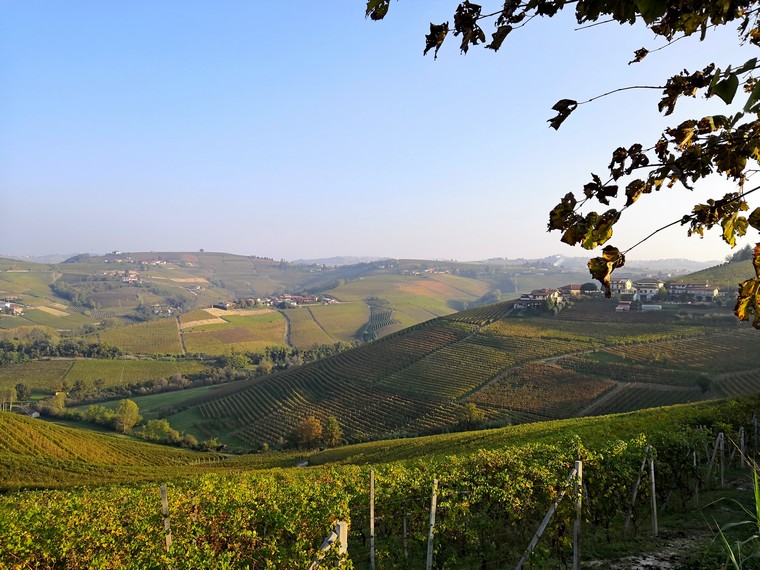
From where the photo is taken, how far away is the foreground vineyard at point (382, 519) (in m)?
6.85

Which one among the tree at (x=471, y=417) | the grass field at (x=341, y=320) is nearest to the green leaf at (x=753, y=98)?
the tree at (x=471, y=417)

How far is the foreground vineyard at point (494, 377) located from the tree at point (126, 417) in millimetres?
7783

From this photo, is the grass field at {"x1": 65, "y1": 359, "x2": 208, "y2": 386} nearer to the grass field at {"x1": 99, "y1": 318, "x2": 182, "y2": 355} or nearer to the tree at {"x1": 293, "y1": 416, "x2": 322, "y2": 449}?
the grass field at {"x1": 99, "y1": 318, "x2": 182, "y2": 355}

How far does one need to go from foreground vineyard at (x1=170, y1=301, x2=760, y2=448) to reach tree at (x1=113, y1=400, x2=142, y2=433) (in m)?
7.78

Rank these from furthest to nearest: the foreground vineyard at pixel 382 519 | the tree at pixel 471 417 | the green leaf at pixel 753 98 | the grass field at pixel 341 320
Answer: the grass field at pixel 341 320 → the tree at pixel 471 417 → the foreground vineyard at pixel 382 519 → the green leaf at pixel 753 98

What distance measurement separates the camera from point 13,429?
49.8 m

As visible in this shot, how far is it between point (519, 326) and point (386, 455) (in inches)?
2278

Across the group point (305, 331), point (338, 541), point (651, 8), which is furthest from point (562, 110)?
point (305, 331)

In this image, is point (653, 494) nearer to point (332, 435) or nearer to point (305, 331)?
point (332, 435)

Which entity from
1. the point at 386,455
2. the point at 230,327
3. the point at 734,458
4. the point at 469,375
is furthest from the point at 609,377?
the point at 230,327

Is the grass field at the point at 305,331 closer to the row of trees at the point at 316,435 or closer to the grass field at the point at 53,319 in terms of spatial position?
the row of trees at the point at 316,435

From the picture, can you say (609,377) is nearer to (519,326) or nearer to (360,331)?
(519,326)

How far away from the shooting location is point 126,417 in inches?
2805

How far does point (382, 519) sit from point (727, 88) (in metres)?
9.81
